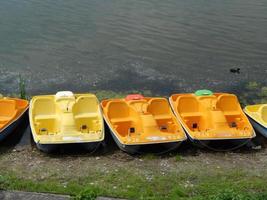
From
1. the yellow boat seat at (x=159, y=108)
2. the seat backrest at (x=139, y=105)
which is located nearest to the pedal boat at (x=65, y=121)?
the seat backrest at (x=139, y=105)

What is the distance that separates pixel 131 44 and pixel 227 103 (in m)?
9.07

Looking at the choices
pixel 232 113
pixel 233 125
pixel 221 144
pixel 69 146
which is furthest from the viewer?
pixel 232 113

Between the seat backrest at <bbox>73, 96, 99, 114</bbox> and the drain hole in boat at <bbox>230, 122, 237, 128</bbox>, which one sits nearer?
the drain hole in boat at <bbox>230, 122, 237, 128</bbox>

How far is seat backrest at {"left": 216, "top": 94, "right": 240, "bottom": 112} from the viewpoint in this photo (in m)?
16.1

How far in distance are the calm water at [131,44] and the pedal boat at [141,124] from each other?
13.0 ft

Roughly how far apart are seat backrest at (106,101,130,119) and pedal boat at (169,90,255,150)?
1.66 m

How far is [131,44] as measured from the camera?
24125mm

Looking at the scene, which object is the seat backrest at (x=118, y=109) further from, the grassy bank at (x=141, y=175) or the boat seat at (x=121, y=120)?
the grassy bank at (x=141, y=175)

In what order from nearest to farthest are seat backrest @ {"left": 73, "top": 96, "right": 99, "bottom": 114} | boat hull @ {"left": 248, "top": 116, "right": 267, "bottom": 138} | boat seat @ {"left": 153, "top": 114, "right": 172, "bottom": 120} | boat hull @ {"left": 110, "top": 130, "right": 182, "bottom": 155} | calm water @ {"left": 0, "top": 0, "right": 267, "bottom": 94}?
boat hull @ {"left": 110, "top": 130, "right": 182, "bottom": 155}
boat hull @ {"left": 248, "top": 116, "right": 267, "bottom": 138}
boat seat @ {"left": 153, "top": 114, "right": 172, "bottom": 120}
seat backrest @ {"left": 73, "top": 96, "right": 99, "bottom": 114}
calm water @ {"left": 0, "top": 0, "right": 267, "bottom": 94}

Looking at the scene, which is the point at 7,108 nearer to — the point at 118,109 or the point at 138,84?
the point at 118,109

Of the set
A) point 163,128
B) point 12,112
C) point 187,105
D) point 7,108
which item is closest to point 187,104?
point 187,105

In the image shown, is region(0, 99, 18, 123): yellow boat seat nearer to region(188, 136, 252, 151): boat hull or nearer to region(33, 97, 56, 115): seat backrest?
region(33, 97, 56, 115): seat backrest

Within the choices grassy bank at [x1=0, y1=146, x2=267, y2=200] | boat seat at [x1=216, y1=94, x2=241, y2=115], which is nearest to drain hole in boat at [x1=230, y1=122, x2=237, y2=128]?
boat seat at [x1=216, y1=94, x2=241, y2=115]

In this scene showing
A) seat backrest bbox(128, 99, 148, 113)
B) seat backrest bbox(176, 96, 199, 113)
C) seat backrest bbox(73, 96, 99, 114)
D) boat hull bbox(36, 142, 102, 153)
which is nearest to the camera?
boat hull bbox(36, 142, 102, 153)
